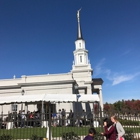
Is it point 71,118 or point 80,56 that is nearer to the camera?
point 71,118

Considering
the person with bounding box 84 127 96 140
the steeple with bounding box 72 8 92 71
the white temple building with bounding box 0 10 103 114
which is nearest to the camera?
the person with bounding box 84 127 96 140

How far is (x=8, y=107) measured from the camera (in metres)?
23.6

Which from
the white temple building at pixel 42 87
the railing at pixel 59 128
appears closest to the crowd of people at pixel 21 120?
the railing at pixel 59 128

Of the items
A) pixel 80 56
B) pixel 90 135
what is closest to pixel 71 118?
pixel 90 135

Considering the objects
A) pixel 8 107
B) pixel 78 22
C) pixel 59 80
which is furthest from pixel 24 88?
pixel 78 22

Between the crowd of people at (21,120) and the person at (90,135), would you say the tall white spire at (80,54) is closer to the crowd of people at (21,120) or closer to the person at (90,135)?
the crowd of people at (21,120)

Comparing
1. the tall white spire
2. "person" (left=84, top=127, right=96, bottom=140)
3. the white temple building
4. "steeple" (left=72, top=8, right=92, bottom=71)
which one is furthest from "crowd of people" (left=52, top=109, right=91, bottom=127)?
the tall white spire

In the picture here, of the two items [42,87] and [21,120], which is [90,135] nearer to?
[21,120]

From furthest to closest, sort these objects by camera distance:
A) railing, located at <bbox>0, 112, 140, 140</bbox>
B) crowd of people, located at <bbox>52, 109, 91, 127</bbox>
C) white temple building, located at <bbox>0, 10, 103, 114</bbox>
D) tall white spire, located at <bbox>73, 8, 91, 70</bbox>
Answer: tall white spire, located at <bbox>73, 8, 91, 70</bbox>
white temple building, located at <bbox>0, 10, 103, 114</bbox>
crowd of people, located at <bbox>52, 109, 91, 127</bbox>
railing, located at <bbox>0, 112, 140, 140</bbox>

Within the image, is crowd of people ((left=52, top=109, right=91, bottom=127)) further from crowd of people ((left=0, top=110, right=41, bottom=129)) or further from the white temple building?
the white temple building

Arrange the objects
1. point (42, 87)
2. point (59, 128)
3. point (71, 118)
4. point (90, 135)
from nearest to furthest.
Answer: point (90, 135) < point (71, 118) < point (59, 128) < point (42, 87)

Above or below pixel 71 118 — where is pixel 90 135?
below

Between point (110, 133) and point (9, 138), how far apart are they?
5.02 m

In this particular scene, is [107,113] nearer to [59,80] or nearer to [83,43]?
[59,80]
